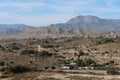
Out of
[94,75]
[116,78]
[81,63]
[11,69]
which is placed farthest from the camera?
[81,63]

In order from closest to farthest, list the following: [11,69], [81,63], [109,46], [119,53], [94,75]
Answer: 1. [94,75]
2. [11,69]
3. [81,63]
4. [119,53]
5. [109,46]

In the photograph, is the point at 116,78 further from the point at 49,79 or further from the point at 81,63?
the point at 81,63

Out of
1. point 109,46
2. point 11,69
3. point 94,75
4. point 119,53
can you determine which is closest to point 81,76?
point 94,75

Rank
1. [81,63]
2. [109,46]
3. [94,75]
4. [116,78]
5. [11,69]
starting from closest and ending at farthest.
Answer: [116,78] < [94,75] < [11,69] < [81,63] < [109,46]

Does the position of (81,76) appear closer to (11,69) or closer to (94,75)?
(94,75)

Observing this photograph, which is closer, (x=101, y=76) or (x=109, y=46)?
(x=101, y=76)

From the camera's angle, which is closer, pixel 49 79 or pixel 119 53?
pixel 49 79

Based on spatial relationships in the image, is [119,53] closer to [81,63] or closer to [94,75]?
[81,63]

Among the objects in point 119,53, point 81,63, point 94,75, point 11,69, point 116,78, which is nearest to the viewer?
point 116,78

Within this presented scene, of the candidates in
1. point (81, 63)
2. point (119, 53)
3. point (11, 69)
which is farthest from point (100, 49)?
point (11, 69)
